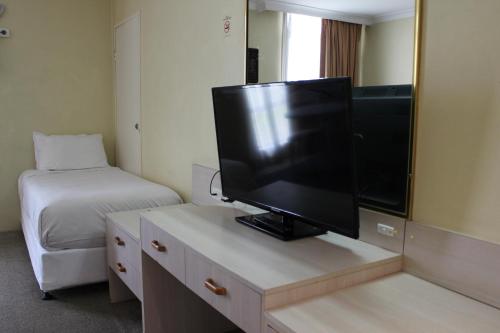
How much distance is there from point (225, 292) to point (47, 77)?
12.2 ft

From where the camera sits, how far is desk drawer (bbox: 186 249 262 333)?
125 centimetres

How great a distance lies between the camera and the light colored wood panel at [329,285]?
1.21 metres

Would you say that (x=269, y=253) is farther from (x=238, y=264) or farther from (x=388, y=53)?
(x=388, y=53)

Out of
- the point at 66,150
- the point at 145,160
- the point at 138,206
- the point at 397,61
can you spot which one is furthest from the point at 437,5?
the point at 66,150

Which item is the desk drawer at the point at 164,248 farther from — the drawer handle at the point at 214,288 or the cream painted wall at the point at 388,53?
the cream painted wall at the point at 388,53

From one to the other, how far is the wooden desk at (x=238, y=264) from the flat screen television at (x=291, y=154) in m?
0.10

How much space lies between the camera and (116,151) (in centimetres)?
462

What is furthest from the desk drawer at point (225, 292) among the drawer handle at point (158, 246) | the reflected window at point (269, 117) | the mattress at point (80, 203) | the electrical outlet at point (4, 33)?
the electrical outlet at point (4, 33)

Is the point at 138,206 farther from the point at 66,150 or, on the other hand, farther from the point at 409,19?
the point at 409,19

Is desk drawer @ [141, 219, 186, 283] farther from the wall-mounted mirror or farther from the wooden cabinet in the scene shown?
the wall-mounted mirror

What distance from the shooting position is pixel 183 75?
2943mm

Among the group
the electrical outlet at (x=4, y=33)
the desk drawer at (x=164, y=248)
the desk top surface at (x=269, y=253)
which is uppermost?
the electrical outlet at (x=4, y=33)

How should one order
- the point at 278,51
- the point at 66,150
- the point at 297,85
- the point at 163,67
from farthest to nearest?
the point at 66,150
the point at 163,67
the point at 278,51
the point at 297,85

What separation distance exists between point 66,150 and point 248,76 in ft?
8.40
